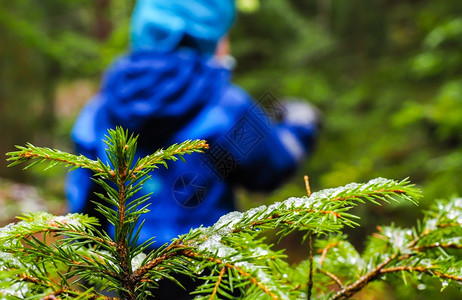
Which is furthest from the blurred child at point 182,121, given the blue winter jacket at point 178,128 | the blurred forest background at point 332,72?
the blurred forest background at point 332,72

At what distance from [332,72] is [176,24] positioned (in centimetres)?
432

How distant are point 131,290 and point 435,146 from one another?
4.50 meters

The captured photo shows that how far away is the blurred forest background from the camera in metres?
4.13

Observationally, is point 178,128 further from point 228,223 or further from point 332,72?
point 332,72

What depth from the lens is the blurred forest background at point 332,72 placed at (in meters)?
4.13

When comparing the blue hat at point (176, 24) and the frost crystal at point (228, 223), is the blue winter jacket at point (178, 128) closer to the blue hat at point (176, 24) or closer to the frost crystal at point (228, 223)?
the blue hat at point (176, 24)

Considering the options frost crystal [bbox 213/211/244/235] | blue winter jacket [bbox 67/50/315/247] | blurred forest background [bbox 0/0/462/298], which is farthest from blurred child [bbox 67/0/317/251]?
blurred forest background [bbox 0/0/462/298]

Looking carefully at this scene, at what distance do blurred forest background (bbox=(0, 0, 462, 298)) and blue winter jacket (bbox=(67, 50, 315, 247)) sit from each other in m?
1.48

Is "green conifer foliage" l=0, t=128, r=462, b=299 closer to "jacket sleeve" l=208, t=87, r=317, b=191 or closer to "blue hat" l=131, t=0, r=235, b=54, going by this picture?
"jacket sleeve" l=208, t=87, r=317, b=191

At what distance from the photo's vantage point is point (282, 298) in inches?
19.8

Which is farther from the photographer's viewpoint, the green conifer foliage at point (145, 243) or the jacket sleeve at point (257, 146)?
the jacket sleeve at point (257, 146)

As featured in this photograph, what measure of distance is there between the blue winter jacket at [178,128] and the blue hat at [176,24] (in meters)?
0.10

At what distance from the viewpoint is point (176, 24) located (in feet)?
6.93

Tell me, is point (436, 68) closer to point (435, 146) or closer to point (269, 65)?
point (435, 146)
